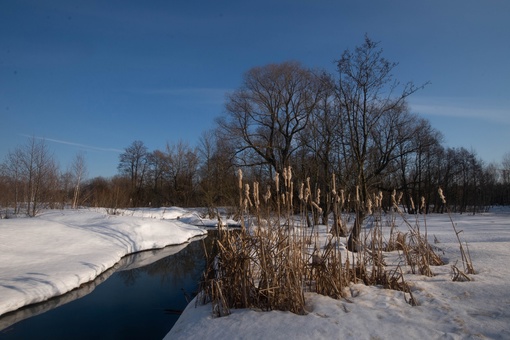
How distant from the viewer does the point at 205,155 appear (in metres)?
33.8

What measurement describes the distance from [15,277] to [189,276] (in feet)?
10.4

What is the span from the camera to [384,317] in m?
2.74

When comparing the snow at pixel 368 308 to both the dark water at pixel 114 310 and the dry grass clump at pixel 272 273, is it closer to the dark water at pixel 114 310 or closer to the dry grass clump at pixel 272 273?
the dry grass clump at pixel 272 273

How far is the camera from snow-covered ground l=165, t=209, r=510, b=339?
8.06ft

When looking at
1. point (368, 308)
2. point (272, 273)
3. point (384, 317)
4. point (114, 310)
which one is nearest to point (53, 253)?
point (114, 310)

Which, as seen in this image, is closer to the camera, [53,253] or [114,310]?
[114,310]

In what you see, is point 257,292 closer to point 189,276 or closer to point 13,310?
point 13,310

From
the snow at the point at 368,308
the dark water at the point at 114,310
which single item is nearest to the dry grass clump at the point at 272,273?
the snow at the point at 368,308

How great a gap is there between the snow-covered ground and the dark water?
1185 millimetres

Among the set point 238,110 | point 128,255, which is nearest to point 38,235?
point 128,255

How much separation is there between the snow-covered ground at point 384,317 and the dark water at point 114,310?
119 centimetres

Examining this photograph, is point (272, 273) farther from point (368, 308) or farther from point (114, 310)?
point (114, 310)

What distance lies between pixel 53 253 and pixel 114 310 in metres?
3.18

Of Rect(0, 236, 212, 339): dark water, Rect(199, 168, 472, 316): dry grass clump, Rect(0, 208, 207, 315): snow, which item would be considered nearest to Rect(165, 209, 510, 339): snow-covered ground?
Rect(199, 168, 472, 316): dry grass clump
